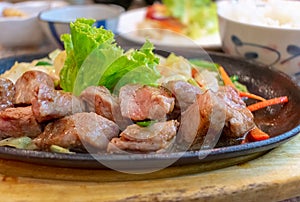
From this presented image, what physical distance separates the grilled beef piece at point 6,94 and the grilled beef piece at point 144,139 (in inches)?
17.6

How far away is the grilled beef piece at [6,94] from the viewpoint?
5.09 ft

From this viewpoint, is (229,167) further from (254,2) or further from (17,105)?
(254,2)

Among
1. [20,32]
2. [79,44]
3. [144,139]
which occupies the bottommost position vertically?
[20,32]

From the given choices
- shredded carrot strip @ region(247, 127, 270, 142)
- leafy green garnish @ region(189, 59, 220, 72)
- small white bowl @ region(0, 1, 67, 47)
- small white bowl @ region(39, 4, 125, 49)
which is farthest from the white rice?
small white bowl @ region(0, 1, 67, 47)

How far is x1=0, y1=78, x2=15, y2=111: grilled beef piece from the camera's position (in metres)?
1.55

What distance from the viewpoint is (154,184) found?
4.25 ft

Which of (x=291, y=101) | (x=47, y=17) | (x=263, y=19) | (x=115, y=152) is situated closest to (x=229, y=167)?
(x=115, y=152)

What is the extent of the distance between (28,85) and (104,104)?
0.96 ft

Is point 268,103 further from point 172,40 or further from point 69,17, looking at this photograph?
point 69,17

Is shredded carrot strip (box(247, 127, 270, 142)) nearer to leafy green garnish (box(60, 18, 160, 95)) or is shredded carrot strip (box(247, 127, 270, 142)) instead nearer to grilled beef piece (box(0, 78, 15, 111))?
leafy green garnish (box(60, 18, 160, 95))

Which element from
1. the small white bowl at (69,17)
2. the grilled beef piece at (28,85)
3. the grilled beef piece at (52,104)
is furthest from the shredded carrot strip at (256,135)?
the small white bowl at (69,17)

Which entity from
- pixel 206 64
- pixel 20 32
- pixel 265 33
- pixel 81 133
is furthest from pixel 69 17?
pixel 81 133

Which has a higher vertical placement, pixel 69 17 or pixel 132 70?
pixel 132 70

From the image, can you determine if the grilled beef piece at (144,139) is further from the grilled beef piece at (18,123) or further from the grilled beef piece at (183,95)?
the grilled beef piece at (18,123)
